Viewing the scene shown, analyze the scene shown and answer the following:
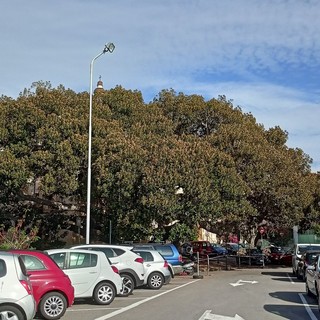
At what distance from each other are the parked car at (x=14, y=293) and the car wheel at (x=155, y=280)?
10.2 meters

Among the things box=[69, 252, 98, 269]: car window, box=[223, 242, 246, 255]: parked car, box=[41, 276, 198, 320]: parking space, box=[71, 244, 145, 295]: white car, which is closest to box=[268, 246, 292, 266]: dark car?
box=[223, 242, 246, 255]: parked car

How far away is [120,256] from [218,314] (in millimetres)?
5050

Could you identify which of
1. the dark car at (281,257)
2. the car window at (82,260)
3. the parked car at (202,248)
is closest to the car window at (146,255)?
the car window at (82,260)

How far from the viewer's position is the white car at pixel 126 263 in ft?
56.2

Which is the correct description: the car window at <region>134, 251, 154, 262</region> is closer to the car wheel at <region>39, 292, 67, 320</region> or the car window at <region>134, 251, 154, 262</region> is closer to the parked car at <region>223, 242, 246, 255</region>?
the car wheel at <region>39, 292, 67, 320</region>


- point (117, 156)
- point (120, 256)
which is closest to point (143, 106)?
point (117, 156)

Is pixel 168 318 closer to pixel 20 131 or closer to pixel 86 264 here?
pixel 86 264

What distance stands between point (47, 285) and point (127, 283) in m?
5.71

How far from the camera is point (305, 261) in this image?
23.1 metres

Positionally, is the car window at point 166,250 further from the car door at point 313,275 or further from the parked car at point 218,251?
the parked car at point 218,251

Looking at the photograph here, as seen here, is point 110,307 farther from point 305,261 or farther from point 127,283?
point 305,261

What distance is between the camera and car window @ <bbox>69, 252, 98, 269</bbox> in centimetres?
1419

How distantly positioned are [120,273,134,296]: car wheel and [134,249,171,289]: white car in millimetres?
2153

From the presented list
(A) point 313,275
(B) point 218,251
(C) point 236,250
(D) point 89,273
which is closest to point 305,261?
(A) point 313,275
